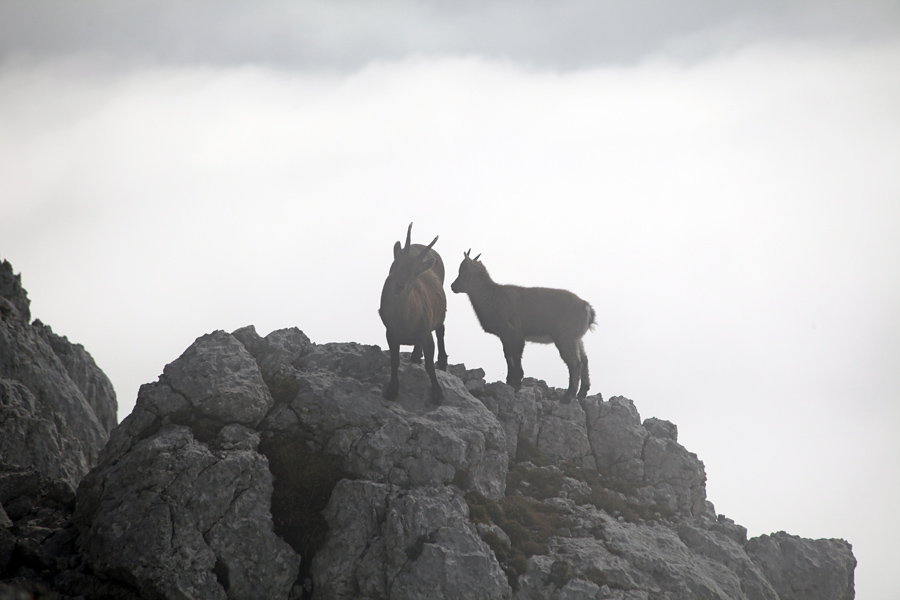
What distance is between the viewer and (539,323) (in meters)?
24.6

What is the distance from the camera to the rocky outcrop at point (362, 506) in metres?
14.9

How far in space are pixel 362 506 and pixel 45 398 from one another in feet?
66.2

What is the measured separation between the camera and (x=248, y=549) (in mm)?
15109

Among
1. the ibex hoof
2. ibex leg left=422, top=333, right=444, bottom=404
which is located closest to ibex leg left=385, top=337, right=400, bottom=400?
ibex leg left=422, top=333, right=444, bottom=404

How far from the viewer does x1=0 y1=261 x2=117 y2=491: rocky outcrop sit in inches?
911

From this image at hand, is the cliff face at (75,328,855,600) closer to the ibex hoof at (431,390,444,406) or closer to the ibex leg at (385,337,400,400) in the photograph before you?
the ibex hoof at (431,390,444,406)

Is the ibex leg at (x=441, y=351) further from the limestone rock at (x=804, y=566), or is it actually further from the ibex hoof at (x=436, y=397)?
the limestone rock at (x=804, y=566)

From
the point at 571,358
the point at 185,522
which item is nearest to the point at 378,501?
the point at 185,522

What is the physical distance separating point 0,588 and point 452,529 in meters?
8.91

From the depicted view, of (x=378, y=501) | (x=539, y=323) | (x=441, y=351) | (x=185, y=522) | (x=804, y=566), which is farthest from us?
(x=539, y=323)

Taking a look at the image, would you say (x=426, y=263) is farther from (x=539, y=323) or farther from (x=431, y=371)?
(x=539, y=323)

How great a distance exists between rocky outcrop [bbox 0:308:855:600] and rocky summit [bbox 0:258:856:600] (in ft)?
0.14

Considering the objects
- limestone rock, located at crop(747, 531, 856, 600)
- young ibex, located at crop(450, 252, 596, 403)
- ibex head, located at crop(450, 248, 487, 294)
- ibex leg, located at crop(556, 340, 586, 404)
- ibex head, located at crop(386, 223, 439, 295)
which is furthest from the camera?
ibex head, located at crop(450, 248, 487, 294)

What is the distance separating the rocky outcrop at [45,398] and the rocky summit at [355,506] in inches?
30.0
